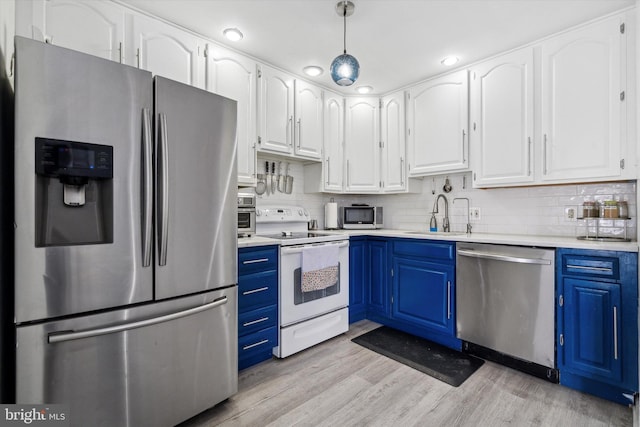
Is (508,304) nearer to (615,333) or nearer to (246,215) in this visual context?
(615,333)

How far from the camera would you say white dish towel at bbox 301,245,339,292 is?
244 centimetres

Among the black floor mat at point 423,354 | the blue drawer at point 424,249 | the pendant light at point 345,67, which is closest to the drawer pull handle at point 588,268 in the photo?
the blue drawer at point 424,249

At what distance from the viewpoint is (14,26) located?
1.56 meters

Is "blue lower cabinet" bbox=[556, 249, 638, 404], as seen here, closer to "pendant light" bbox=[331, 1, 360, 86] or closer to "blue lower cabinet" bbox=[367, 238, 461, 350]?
"blue lower cabinet" bbox=[367, 238, 461, 350]

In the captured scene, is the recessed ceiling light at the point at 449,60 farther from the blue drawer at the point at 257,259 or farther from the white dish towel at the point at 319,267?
the blue drawer at the point at 257,259

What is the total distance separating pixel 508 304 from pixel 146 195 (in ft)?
7.91

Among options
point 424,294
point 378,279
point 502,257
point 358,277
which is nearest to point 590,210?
point 502,257

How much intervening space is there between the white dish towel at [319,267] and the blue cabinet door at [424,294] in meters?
0.63

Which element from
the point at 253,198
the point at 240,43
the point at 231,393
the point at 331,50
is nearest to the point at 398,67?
the point at 331,50

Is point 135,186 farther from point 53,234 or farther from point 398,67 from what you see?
point 398,67

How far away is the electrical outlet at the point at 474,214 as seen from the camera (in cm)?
293

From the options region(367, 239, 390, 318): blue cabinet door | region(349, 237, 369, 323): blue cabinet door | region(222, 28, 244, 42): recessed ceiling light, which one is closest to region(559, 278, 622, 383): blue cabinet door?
region(367, 239, 390, 318): blue cabinet door

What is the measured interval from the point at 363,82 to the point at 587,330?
2711 mm

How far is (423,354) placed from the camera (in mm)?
2398
